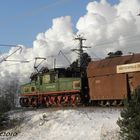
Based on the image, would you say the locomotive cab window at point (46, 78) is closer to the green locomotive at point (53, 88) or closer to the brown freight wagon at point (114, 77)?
the green locomotive at point (53, 88)

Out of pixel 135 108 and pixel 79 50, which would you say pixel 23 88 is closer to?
pixel 135 108

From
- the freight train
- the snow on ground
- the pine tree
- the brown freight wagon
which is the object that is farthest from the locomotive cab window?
the pine tree

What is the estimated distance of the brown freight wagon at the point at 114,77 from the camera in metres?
28.2

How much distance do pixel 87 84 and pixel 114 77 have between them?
4487 millimetres

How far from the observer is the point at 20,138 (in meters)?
21.6

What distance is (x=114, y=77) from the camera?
29562mm

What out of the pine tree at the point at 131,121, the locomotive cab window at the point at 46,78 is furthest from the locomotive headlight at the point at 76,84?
the pine tree at the point at 131,121

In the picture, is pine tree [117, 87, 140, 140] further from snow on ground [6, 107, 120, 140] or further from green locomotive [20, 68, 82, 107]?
green locomotive [20, 68, 82, 107]

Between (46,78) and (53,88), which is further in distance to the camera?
(46,78)

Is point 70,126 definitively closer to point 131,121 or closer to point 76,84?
point 131,121

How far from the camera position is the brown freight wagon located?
28200 millimetres

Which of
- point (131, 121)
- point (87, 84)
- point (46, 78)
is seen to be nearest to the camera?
point (131, 121)

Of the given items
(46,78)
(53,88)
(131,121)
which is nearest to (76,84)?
(53,88)

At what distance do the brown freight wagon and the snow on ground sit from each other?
18.3 ft
